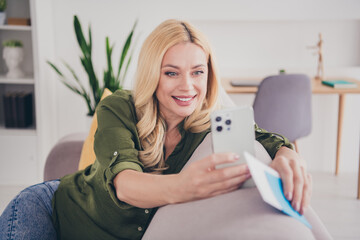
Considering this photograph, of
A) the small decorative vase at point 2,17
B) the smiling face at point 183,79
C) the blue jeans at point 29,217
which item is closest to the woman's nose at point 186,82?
the smiling face at point 183,79

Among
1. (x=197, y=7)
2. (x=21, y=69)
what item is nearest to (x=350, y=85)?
(x=197, y=7)

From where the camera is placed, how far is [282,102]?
98.8 inches

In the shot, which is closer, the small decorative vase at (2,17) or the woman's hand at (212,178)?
the woman's hand at (212,178)

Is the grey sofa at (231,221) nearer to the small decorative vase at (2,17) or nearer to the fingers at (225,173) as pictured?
the fingers at (225,173)

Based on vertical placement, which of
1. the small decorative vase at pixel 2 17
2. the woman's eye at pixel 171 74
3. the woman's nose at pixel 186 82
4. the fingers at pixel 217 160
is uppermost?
the small decorative vase at pixel 2 17

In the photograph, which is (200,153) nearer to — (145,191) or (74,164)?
(145,191)

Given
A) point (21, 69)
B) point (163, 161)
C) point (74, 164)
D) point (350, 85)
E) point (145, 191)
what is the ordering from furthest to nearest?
point (21, 69), point (350, 85), point (74, 164), point (163, 161), point (145, 191)

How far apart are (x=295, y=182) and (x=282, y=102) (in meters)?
1.80

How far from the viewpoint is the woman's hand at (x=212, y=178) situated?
0.75 metres

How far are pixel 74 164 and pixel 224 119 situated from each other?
115 cm

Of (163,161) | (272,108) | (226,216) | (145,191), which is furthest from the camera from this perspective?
(272,108)

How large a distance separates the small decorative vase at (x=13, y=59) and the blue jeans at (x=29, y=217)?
5.95 ft

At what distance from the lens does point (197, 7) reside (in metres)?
3.10

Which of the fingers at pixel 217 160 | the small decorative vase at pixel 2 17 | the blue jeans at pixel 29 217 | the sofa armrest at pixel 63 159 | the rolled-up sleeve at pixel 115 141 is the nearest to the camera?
the fingers at pixel 217 160
